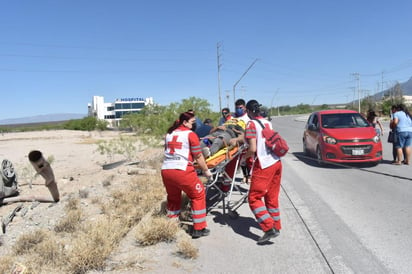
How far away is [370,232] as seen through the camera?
15.7 ft

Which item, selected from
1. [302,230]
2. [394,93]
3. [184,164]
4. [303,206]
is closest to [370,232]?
[302,230]

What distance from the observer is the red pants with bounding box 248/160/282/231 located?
14.9 feet

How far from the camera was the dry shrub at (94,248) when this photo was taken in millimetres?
3797

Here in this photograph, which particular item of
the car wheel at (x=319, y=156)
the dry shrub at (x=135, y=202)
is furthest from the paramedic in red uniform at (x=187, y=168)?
the car wheel at (x=319, y=156)

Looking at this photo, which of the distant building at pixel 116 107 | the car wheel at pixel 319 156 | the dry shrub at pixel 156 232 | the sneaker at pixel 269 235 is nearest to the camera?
the sneaker at pixel 269 235

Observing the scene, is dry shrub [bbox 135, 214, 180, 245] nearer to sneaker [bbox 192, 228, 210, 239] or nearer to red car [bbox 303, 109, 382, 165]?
sneaker [bbox 192, 228, 210, 239]

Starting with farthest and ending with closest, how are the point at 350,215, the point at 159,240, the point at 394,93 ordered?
the point at 394,93
the point at 350,215
the point at 159,240

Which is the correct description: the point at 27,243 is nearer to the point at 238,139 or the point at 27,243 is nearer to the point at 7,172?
the point at 238,139

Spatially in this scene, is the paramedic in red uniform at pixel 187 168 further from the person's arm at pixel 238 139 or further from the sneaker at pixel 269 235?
the person's arm at pixel 238 139

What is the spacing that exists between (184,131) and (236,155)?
58.0 inches

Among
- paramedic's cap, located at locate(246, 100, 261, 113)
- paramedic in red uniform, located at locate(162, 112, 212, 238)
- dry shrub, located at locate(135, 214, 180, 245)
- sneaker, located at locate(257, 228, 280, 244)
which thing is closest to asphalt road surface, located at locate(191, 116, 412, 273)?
sneaker, located at locate(257, 228, 280, 244)

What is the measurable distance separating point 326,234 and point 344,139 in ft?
19.1

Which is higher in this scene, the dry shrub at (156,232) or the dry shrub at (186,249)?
the dry shrub at (156,232)

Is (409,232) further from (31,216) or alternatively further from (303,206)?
(31,216)
